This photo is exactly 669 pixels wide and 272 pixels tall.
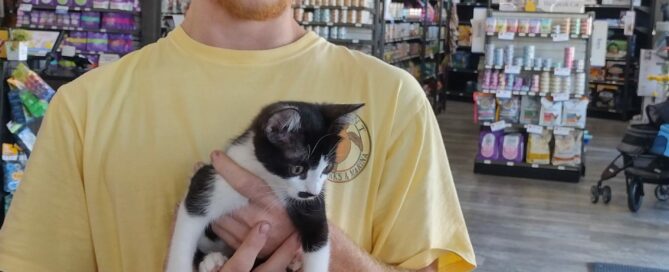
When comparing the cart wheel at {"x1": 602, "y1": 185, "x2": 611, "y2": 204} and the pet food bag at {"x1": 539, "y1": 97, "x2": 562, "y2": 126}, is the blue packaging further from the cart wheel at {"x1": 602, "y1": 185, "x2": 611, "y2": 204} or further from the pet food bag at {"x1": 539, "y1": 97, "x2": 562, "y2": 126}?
the pet food bag at {"x1": 539, "y1": 97, "x2": 562, "y2": 126}

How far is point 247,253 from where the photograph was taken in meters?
1.07

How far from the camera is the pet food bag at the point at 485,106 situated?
7.39 m

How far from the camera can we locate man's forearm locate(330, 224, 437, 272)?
3.89 feet

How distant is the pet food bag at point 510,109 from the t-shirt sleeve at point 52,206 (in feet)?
21.2

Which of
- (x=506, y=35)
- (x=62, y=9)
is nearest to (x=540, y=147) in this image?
(x=506, y=35)

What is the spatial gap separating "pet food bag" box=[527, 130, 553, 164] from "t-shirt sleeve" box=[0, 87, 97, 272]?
6.56 meters

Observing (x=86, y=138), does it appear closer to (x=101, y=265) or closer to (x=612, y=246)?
(x=101, y=265)

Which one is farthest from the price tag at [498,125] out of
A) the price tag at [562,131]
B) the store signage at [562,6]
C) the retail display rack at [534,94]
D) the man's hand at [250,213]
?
the man's hand at [250,213]

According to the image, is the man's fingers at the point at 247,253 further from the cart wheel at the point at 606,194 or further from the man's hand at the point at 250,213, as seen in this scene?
the cart wheel at the point at 606,194

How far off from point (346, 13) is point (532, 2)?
2.08m

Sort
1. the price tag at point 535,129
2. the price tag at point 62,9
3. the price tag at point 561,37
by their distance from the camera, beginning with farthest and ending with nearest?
the price tag at point 62,9
the price tag at point 535,129
the price tag at point 561,37

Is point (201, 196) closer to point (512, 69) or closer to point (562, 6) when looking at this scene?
point (512, 69)

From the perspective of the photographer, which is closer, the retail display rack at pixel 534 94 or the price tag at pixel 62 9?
the retail display rack at pixel 534 94

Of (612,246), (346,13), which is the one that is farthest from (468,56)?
(612,246)
